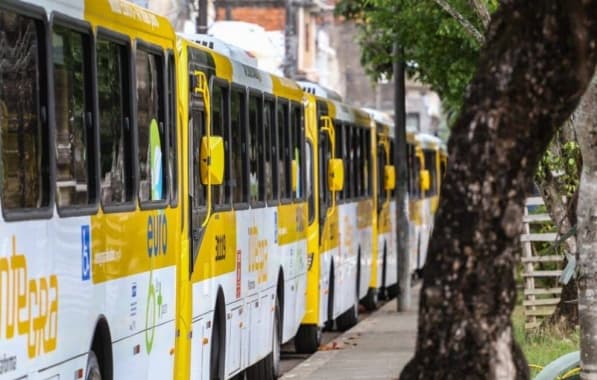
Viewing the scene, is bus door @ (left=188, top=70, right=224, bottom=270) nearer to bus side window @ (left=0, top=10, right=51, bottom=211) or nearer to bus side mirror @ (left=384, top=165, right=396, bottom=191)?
bus side window @ (left=0, top=10, right=51, bottom=211)

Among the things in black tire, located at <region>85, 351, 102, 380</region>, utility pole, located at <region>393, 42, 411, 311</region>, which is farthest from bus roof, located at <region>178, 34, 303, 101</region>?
utility pole, located at <region>393, 42, 411, 311</region>

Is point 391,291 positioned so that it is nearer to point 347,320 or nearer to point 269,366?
point 347,320

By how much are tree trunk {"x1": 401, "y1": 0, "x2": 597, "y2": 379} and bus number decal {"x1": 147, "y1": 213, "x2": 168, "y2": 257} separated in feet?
12.1

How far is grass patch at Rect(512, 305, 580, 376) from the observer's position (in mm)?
18344

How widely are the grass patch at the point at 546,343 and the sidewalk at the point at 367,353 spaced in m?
1.23

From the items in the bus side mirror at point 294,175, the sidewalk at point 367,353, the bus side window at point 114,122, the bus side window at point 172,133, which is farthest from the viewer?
the bus side mirror at point 294,175

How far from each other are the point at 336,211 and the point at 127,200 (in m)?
12.7

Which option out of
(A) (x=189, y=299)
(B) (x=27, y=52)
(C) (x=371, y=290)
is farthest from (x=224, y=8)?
(B) (x=27, y=52)

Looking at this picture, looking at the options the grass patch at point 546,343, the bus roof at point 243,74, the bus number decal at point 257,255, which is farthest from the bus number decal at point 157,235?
the grass patch at point 546,343

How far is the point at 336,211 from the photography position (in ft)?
80.2

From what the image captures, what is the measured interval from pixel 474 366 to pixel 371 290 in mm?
21781

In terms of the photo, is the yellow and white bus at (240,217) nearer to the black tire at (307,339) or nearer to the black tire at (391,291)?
the black tire at (307,339)

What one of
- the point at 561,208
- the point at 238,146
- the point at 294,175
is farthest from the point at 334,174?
the point at 238,146

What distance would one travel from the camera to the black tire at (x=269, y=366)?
18781mm
